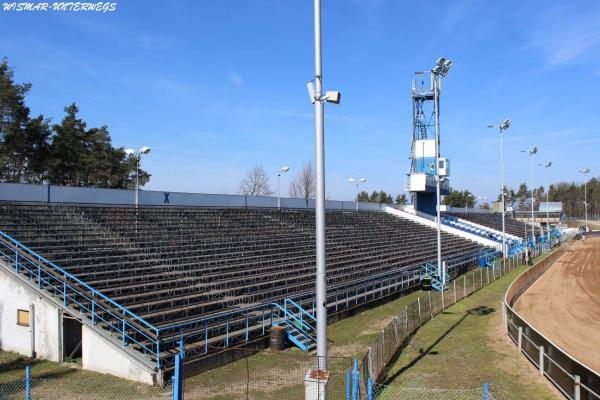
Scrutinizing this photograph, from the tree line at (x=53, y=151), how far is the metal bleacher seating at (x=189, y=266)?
21.0 meters

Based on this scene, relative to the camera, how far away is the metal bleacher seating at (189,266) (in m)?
15.4

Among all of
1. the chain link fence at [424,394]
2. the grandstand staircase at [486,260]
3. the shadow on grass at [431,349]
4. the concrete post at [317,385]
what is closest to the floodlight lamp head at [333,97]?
the concrete post at [317,385]

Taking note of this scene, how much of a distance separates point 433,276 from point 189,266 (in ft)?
56.3

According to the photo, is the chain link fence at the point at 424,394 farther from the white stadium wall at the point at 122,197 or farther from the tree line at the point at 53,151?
the tree line at the point at 53,151

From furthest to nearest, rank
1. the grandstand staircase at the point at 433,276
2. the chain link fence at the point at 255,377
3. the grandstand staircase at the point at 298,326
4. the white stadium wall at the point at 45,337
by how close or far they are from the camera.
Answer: the grandstand staircase at the point at 433,276 < the grandstand staircase at the point at 298,326 < the white stadium wall at the point at 45,337 < the chain link fence at the point at 255,377

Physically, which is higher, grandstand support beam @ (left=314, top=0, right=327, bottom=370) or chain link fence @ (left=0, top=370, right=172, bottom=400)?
grandstand support beam @ (left=314, top=0, right=327, bottom=370)

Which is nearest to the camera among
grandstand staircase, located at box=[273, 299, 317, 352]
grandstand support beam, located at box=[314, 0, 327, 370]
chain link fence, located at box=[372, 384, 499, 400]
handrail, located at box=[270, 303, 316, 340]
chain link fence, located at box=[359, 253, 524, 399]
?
grandstand support beam, located at box=[314, 0, 327, 370]

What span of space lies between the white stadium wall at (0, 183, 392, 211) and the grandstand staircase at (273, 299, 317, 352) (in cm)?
1258

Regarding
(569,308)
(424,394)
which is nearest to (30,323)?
(424,394)

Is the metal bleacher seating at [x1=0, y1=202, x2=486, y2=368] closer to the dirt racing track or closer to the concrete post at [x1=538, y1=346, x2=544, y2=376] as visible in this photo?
the dirt racing track

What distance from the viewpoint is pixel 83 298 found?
15672mm

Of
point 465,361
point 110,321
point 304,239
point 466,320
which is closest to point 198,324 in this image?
point 110,321

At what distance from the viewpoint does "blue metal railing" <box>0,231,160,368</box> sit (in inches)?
553

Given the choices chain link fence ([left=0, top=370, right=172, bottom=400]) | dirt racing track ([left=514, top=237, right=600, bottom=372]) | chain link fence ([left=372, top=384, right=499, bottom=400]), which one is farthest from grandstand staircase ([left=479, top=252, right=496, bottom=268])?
chain link fence ([left=0, top=370, right=172, bottom=400])
